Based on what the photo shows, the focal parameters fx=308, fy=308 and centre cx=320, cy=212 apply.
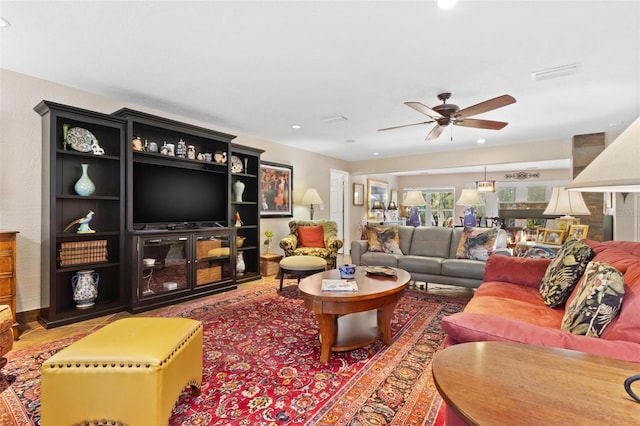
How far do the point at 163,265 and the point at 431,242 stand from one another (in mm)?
3693

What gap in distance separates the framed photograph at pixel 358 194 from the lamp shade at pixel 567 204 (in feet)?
15.9

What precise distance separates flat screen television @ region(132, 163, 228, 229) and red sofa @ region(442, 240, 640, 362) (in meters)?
3.49

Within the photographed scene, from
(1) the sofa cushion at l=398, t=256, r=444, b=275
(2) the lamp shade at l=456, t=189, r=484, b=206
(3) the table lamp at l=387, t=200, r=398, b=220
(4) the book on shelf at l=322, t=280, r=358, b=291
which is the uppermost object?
(2) the lamp shade at l=456, t=189, r=484, b=206

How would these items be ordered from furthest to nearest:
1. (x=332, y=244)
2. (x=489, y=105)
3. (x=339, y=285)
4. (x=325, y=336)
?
A: (x=332, y=244), (x=489, y=105), (x=339, y=285), (x=325, y=336)

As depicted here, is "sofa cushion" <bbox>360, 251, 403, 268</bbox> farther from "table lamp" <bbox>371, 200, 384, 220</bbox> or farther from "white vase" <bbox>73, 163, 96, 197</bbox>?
"table lamp" <bbox>371, 200, 384, 220</bbox>

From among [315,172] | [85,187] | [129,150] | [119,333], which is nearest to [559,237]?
[315,172]

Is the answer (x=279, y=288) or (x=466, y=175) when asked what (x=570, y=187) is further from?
(x=466, y=175)

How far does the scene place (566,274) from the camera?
84.0 inches

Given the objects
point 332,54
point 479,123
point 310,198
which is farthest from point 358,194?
point 332,54

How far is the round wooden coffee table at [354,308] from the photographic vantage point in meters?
2.25

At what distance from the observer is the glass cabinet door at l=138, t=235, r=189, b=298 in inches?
136


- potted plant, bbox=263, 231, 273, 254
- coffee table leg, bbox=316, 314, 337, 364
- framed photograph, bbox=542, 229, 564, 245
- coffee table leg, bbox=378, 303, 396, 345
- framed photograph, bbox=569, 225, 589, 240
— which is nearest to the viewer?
coffee table leg, bbox=316, 314, 337, 364

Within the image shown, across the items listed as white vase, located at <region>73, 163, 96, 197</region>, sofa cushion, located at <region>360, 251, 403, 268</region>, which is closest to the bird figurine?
white vase, located at <region>73, 163, 96, 197</region>

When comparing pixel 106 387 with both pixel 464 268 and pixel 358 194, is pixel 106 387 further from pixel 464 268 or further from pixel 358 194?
pixel 358 194
